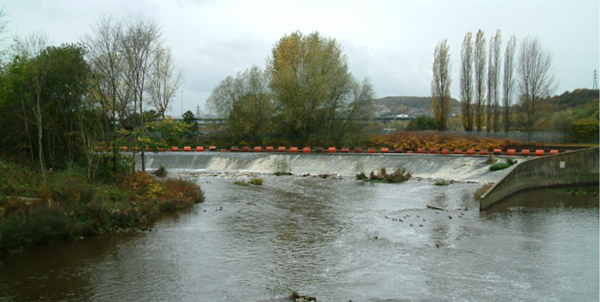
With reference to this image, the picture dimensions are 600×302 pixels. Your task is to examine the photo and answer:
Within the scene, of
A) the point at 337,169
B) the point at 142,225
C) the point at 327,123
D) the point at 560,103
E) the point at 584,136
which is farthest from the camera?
the point at 560,103

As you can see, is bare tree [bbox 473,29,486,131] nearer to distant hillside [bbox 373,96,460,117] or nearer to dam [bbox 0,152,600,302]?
dam [bbox 0,152,600,302]

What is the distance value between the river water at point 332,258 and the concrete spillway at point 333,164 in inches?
432

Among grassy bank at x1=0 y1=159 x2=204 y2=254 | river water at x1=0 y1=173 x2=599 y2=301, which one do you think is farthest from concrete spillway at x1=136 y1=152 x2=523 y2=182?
grassy bank at x1=0 y1=159 x2=204 y2=254

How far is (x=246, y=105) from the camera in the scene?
4884 centimetres

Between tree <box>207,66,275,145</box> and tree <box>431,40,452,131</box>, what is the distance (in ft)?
59.3

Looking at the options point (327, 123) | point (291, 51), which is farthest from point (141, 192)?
point (291, 51)

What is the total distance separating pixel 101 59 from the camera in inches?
1063

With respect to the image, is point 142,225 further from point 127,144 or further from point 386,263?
point 386,263

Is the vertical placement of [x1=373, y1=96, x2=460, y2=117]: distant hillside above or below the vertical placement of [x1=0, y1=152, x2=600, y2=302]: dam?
above

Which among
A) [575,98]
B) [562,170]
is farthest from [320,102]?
[575,98]

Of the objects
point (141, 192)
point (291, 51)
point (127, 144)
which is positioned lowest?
point (141, 192)

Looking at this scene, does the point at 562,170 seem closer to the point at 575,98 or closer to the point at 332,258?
the point at 332,258

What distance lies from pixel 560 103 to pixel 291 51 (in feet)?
185

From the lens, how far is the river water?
9648mm
